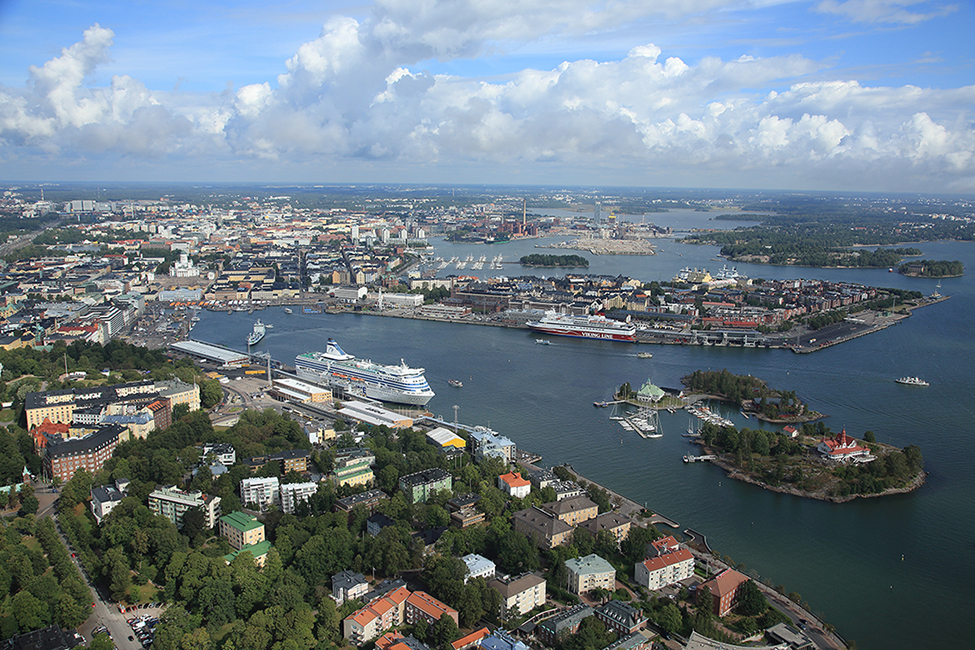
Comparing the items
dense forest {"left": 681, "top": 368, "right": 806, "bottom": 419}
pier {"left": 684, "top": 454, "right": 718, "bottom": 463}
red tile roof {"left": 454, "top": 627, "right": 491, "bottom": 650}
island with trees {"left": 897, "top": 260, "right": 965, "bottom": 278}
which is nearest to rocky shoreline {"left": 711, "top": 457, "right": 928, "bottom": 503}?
pier {"left": 684, "top": 454, "right": 718, "bottom": 463}

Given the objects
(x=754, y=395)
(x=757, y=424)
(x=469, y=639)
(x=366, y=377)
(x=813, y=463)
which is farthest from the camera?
(x=366, y=377)

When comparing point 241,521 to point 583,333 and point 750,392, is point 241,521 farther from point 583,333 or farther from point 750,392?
point 583,333

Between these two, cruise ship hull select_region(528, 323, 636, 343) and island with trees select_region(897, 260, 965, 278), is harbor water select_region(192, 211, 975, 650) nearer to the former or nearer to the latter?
cruise ship hull select_region(528, 323, 636, 343)

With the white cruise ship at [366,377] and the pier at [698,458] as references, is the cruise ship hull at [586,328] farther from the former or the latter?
the pier at [698,458]

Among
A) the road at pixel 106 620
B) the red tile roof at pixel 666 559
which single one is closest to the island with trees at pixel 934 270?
the red tile roof at pixel 666 559

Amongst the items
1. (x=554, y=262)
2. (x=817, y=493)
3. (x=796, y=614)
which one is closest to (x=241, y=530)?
(x=796, y=614)

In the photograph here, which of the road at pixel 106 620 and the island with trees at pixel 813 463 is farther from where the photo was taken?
the island with trees at pixel 813 463
